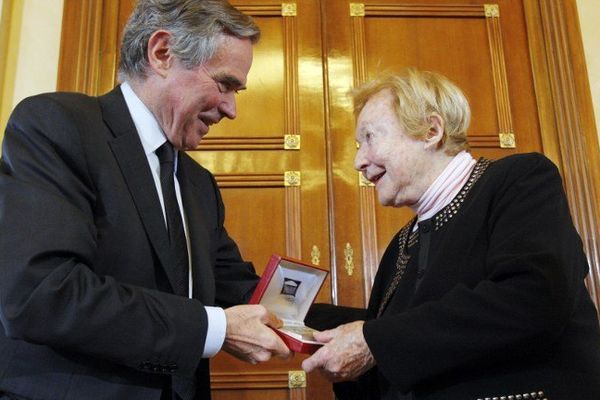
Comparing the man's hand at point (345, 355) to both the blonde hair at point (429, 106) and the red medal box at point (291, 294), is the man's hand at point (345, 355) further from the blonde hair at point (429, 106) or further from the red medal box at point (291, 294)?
the blonde hair at point (429, 106)

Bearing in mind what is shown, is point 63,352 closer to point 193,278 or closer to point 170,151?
point 193,278

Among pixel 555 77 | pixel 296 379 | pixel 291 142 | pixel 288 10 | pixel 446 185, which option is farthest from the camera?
pixel 288 10

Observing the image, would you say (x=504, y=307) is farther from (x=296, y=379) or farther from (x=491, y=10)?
(x=491, y=10)

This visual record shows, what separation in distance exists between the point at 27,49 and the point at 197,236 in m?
1.79

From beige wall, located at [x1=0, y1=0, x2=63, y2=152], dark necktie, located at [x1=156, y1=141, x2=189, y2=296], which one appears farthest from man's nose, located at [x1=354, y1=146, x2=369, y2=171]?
beige wall, located at [x1=0, y1=0, x2=63, y2=152]

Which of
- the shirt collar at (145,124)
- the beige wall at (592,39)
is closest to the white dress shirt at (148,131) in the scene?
the shirt collar at (145,124)

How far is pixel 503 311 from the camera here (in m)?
1.41

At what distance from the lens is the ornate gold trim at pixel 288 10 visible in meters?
3.12

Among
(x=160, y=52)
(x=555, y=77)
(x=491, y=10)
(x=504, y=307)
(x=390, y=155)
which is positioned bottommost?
(x=504, y=307)

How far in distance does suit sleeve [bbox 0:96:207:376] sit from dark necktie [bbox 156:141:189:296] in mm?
148

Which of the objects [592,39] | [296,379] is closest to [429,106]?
[296,379]

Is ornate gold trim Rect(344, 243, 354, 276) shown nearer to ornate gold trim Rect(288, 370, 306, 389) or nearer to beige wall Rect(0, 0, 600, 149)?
ornate gold trim Rect(288, 370, 306, 389)

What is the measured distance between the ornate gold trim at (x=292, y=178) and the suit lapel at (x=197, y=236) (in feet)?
3.03

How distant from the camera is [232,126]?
9.62ft
